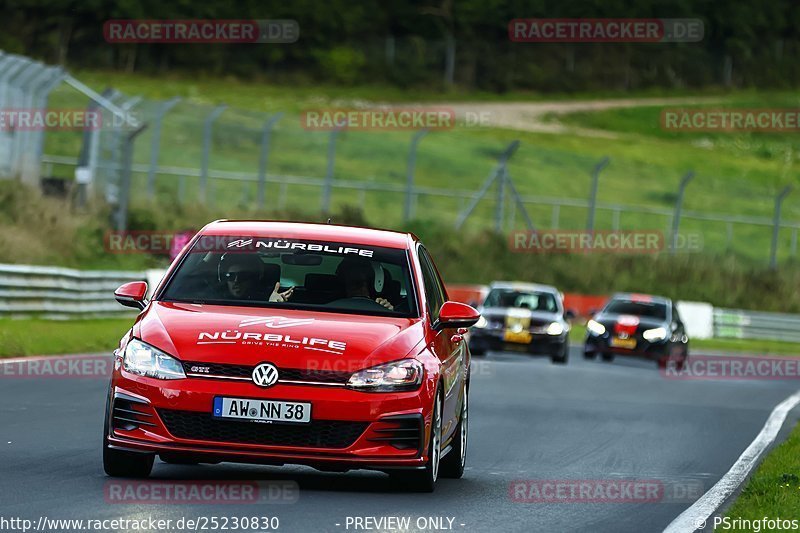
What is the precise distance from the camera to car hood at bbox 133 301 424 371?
9.67m

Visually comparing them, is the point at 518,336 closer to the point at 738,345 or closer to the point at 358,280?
the point at 738,345

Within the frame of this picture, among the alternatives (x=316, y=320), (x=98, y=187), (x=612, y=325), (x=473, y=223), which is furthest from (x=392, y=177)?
(x=316, y=320)

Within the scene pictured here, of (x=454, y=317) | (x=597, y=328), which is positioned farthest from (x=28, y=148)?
(x=454, y=317)

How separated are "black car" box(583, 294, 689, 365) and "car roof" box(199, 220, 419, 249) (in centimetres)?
2035

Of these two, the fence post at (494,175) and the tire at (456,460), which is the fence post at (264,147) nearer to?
the fence post at (494,175)

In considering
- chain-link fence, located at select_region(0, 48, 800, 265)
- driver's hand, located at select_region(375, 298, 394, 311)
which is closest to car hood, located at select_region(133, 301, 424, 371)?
driver's hand, located at select_region(375, 298, 394, 311)

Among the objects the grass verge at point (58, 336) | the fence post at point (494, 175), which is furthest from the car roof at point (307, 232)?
the fence post at point (494, 175)

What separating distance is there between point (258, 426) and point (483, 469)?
9.79 ft

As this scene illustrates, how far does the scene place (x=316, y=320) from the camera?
10.2 meters

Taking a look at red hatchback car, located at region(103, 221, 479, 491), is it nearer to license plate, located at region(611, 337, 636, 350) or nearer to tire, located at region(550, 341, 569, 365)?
tire, located at region(550, 341, 569, 365)

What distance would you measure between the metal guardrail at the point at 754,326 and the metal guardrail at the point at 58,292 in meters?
20.7

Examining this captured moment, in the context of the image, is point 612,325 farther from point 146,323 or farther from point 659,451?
point 146,323

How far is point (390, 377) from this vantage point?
9898 millimetres

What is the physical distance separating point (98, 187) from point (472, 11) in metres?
64.7
